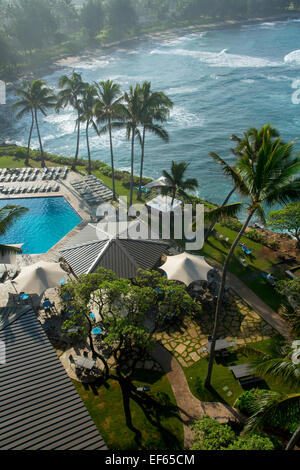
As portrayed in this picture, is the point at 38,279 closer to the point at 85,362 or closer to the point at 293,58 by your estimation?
the point at 85,362

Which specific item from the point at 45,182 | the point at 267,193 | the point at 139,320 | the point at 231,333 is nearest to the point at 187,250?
the point at 231,333

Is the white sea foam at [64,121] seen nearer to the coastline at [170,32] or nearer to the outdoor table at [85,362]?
the coastline at [170,32]

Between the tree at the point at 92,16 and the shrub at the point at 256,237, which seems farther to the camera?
the tree at the point at 92,16

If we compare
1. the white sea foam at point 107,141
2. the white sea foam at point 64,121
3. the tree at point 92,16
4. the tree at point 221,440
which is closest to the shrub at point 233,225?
the tree at point 221,440

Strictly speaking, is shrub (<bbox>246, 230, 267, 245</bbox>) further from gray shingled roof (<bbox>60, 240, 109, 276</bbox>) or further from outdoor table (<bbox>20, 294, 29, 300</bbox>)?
outdoor table (<bbox>20, 294, 29, 300</bbox>)

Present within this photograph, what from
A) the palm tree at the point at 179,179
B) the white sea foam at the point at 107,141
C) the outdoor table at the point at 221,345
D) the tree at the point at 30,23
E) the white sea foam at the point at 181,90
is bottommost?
the outdoor table at the point at 221,345

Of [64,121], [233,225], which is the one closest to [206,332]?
[233,225]

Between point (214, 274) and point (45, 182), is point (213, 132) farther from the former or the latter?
point (214, 274)

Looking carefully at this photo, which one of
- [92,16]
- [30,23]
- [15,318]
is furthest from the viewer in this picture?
[92,16]
